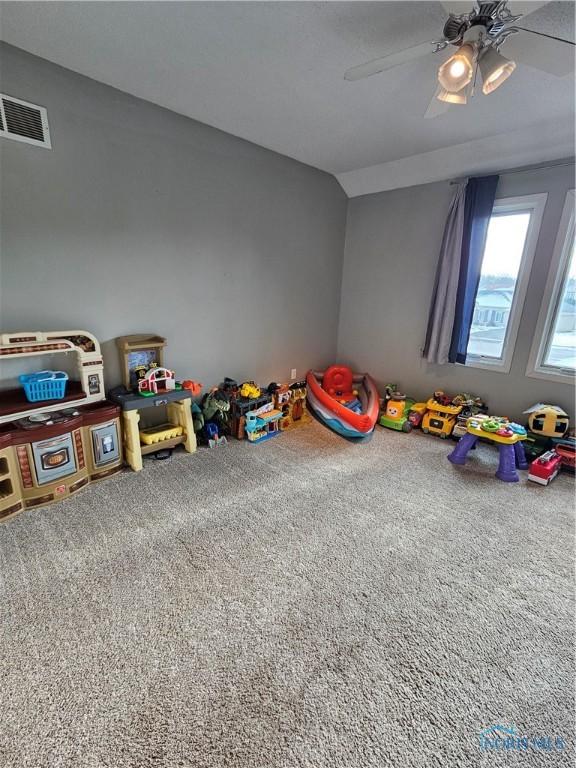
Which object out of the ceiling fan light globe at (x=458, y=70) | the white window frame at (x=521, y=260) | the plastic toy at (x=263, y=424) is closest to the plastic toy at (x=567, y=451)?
the white window frame at (x=521, y=260)

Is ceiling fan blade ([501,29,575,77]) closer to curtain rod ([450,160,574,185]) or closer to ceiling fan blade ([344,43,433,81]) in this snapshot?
ceiling fan blade ([344,43,433,81])

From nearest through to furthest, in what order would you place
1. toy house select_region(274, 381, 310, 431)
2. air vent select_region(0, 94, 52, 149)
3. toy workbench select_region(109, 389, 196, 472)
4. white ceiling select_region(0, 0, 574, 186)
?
white ceiling select_region(0, 0, 574, 186)
air vent select_region(0, 94, 52, 149)
toy workbench select_region(109, 389, 196, 472)
toy house select_region(274, 381, 310, 431)

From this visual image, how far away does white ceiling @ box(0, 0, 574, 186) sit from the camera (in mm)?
1470

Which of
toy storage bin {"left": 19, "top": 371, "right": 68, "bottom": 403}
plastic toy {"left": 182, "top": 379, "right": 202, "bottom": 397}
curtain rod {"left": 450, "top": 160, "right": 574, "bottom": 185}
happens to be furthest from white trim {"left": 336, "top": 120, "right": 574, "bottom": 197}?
toy storage bin {"left": 19, "top": 371, "right": 68, "bottom": 403}

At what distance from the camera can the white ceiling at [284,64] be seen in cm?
147

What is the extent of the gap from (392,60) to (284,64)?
27.4 inches

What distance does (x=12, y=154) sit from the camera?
1876 mm

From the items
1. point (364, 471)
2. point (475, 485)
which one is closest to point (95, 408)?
point (364, 471)

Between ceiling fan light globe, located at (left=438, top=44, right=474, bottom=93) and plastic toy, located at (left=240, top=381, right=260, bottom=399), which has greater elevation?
ceiling fan light globe, located at (left=438, top=44, right=474, bottom=93)

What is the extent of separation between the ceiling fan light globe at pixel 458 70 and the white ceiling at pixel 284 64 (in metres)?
0.34

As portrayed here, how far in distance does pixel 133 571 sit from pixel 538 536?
2.10 meters

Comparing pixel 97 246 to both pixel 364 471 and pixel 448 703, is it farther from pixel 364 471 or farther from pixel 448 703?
pixel 448 703

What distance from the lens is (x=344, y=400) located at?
3.50 metres

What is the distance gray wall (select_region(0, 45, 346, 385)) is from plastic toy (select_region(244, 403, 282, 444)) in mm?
469
